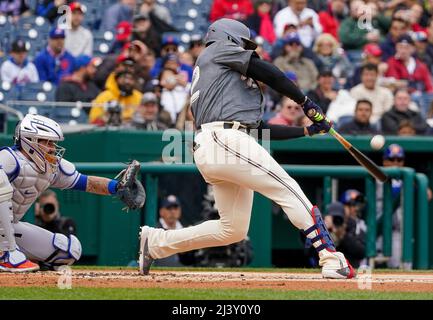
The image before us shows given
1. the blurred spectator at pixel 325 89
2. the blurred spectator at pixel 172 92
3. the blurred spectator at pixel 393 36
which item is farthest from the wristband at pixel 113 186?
the blurred spectator at pixel 393 36

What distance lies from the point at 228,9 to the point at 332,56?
1563 mm

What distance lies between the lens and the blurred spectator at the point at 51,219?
11.5m

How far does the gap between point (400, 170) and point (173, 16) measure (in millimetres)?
5743

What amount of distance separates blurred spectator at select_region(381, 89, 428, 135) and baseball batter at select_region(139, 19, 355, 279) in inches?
219

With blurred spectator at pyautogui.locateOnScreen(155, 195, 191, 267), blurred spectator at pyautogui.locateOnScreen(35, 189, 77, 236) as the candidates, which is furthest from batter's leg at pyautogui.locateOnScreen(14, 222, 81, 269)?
blurred spectator at pyautogui.locateOnScreen(155, 195, 191, 267)

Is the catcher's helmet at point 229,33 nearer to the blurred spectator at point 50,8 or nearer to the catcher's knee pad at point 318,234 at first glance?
the catcher's knee pad at point 318,234

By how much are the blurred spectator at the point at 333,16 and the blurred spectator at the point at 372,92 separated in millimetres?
2169

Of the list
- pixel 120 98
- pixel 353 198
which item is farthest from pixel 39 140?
pixel 120 98

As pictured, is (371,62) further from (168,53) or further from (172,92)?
(172,92)

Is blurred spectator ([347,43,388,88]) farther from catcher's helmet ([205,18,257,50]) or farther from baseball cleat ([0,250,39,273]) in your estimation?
baseball cleat ([0,250,39,273])

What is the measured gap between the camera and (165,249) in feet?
27.5

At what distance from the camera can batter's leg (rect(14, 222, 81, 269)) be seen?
8.92m
